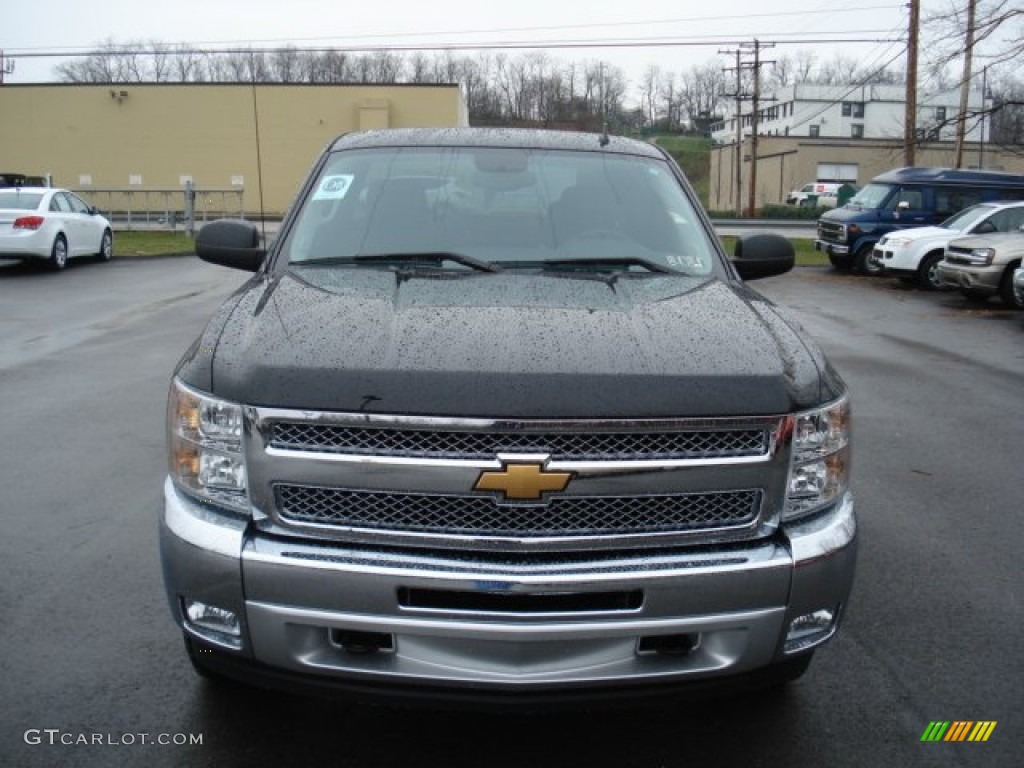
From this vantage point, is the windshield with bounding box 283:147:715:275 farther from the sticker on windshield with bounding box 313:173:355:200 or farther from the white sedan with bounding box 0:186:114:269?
the white sedan with bounding box 0:186:114:269

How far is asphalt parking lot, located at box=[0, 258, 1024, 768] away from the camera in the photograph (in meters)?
2.84

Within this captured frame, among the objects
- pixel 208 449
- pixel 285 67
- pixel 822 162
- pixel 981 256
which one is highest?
pixel 285 67

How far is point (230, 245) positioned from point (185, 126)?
47103 millimetres

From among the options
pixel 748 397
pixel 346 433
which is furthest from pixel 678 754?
pixel 346 433

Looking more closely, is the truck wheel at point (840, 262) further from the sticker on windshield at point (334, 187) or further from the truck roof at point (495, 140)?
the sticker on windshield at point (334, 187)

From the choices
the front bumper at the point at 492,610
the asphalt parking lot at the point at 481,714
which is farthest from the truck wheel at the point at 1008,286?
the front bumper at the point at 492,610

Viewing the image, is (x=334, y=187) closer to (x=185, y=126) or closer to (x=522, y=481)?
(x=522, y=481)

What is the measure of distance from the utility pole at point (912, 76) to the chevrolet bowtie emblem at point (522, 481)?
26.4 m

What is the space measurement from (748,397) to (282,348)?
122 centimetres

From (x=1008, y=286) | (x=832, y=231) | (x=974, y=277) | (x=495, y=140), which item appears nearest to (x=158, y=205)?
(x=832, y=231)

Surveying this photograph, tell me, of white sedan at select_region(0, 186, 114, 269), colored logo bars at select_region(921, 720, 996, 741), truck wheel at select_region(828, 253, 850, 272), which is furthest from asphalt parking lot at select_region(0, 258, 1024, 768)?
truck wheel at select_region(828, 253, 850, 272)

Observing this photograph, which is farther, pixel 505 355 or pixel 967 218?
pixel 967 218

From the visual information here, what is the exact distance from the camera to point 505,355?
2.50 metres

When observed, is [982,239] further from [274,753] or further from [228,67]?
[228,67]
